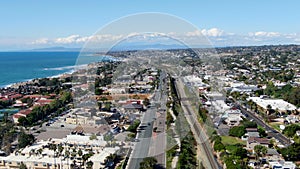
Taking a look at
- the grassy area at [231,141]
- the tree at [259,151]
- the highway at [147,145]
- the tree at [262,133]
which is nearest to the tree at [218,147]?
the tree at [259,151]

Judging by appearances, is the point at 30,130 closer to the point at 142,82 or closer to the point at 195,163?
the point at 142,82

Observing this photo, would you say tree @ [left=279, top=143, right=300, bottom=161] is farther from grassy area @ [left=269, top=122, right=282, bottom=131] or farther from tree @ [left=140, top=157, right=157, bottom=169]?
tree @ [left=140, top=157, right=157, bottom=169]

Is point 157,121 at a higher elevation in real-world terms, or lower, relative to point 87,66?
lower

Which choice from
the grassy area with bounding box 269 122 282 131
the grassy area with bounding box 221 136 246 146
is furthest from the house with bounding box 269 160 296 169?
the grassy area with bounding box 269 122 282 131

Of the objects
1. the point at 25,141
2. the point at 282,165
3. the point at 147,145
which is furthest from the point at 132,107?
the point at 282,165

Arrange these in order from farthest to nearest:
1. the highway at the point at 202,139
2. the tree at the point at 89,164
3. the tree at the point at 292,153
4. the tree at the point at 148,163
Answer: the tree at the point at 292,153
the highway at the point at 202,139
the tree at the point at 89,164
the tree at the point at 148,163

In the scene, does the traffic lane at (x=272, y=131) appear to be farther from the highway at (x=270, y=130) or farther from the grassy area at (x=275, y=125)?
the grassy area at (x=275, y=125)

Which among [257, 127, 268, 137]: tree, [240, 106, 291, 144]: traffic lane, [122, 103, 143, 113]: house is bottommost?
[240, 106, 291, 144]: traffic lane

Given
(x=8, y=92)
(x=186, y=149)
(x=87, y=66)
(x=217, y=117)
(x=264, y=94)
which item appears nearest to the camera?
(x=186, y=149)

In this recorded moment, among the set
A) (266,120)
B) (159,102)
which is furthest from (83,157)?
(266,120)

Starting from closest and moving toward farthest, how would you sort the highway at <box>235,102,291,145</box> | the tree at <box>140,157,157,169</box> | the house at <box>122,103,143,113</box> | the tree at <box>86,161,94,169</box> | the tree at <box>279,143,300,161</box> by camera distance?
1. the tree at <box>140,157,157,169</box>
2. the tree at <box>86,161,94,169</box>
3. the tree at <box>279,143,300,161</box>
4. the highway at <box>235,102,291,145</box>
5. the house at <box>122,103,143,113</box>

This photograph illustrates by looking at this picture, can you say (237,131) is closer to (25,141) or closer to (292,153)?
(292,153)
